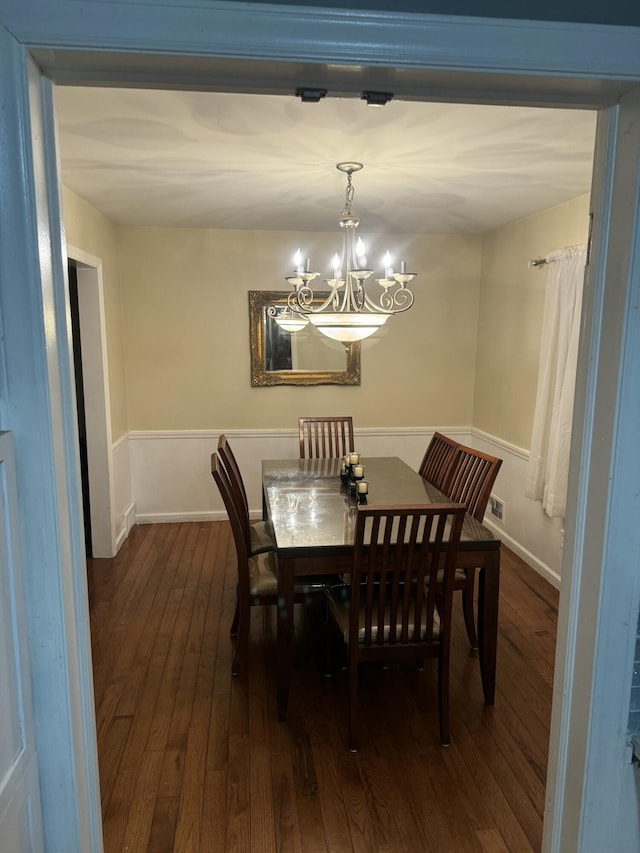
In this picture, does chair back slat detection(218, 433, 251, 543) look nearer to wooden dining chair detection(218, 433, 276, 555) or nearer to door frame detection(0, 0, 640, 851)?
wooden dining chair detection(218, 433, 276, 555)

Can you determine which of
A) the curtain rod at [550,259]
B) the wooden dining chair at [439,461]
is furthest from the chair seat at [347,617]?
the curtain rod at [550,259]

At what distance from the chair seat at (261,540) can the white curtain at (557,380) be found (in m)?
1.68

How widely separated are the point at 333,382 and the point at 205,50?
150 inches

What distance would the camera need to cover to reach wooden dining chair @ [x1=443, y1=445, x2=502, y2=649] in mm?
2656

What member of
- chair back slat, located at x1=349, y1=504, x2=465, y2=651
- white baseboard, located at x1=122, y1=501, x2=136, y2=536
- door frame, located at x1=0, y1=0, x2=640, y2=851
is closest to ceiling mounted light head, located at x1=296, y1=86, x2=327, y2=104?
door frame, located at x1=0, y1=0, x2=640, y2=851

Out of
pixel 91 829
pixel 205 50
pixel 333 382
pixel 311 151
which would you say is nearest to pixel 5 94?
pixel 205 50

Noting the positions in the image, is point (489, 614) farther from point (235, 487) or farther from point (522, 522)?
point (522, 522)

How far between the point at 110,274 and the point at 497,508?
3393 mm

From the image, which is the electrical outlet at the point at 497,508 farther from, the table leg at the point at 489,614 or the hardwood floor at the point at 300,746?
the table leg at the point at 489,614

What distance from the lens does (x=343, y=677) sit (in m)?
2.61

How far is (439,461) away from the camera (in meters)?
3.39

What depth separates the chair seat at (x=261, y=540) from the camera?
2.93 meters

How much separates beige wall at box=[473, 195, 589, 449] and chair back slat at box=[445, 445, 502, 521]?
1073 millimetres

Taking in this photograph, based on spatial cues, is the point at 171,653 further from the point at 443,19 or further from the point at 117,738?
the point at 443,19
